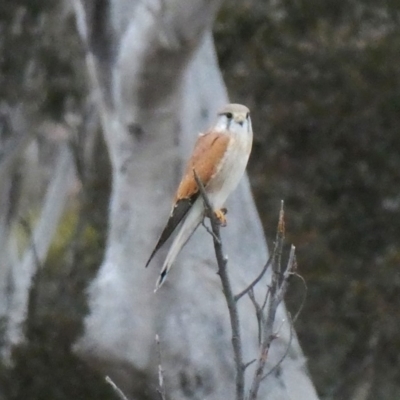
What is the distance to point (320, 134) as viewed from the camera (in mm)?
8227

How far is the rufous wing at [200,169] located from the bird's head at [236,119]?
4 cm

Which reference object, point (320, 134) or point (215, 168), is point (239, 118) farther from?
point (320, 134)

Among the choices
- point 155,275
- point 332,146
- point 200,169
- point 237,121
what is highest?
point 237,121

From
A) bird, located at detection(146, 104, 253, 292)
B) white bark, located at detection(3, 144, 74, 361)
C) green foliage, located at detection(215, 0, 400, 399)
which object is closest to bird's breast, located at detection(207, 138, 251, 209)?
bird, located at detection(146, 104, 253, 292)

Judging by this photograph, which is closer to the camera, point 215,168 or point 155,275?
point 215,168

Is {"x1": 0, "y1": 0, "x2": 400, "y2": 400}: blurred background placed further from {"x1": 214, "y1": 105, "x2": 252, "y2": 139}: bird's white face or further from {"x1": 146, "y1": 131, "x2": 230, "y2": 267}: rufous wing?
{"x1": 214, "y1": 105, "x2": 252, "y2": 139}: bird's white face

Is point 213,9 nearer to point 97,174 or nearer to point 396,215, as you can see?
point 396,215

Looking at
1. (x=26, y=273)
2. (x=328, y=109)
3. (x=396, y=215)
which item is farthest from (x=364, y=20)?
(x=26, y=273)

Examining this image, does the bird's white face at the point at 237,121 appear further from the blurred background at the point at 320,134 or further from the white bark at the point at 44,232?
the white bark at the point at 44,232

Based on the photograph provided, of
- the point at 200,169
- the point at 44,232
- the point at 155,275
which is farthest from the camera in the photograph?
the point at 44,232

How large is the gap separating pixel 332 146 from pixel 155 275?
9.57 ft

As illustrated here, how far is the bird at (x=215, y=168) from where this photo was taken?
11.1ft

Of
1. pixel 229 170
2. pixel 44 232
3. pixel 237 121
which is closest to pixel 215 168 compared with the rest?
pixel 229 170

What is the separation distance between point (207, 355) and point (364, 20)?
3.51 m
